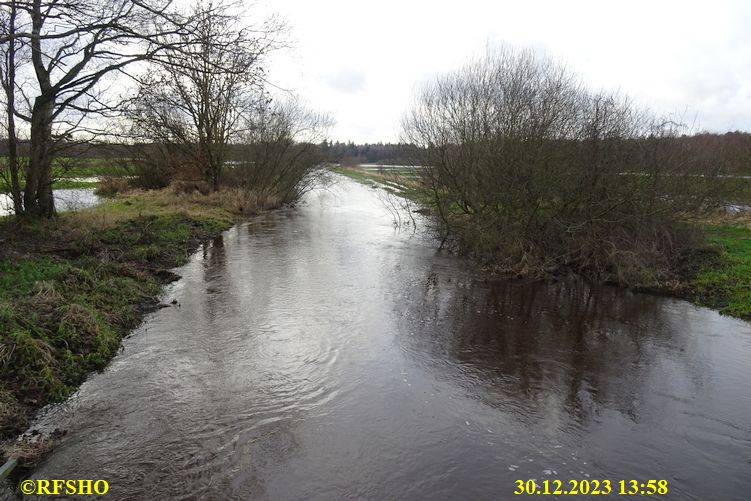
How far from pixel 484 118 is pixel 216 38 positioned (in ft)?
34.8

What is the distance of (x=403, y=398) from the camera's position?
262 inches

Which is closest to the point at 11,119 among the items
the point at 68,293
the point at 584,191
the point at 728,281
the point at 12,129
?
the point at 12,129

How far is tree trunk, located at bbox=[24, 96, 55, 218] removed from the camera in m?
12.5

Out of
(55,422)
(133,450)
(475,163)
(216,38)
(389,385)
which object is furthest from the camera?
(475,163)

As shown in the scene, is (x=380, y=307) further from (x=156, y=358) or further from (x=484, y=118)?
(x=484, y=118)

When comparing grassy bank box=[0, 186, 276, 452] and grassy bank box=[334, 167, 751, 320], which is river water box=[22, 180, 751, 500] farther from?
grassy bank box=[334, 167, 751, 320]

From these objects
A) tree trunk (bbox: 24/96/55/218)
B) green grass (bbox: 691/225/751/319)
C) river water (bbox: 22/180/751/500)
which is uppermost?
tree trunk (bbox: 24/96/55/218)

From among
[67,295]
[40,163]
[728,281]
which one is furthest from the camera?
[40,163]

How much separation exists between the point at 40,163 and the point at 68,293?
6744 mm

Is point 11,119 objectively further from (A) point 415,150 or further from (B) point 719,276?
(B) point 719,276

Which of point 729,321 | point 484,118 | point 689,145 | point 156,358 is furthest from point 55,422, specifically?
point 689,145

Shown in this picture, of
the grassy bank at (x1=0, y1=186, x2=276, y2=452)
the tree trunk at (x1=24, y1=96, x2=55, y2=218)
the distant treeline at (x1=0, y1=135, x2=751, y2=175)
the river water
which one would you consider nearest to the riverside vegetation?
the grassy bank at (x1=0, y1=186, x2=276, y2=452)

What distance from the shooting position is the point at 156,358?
7.34 m

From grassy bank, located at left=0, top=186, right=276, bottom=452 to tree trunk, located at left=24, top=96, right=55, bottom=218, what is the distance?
0.75 metres
